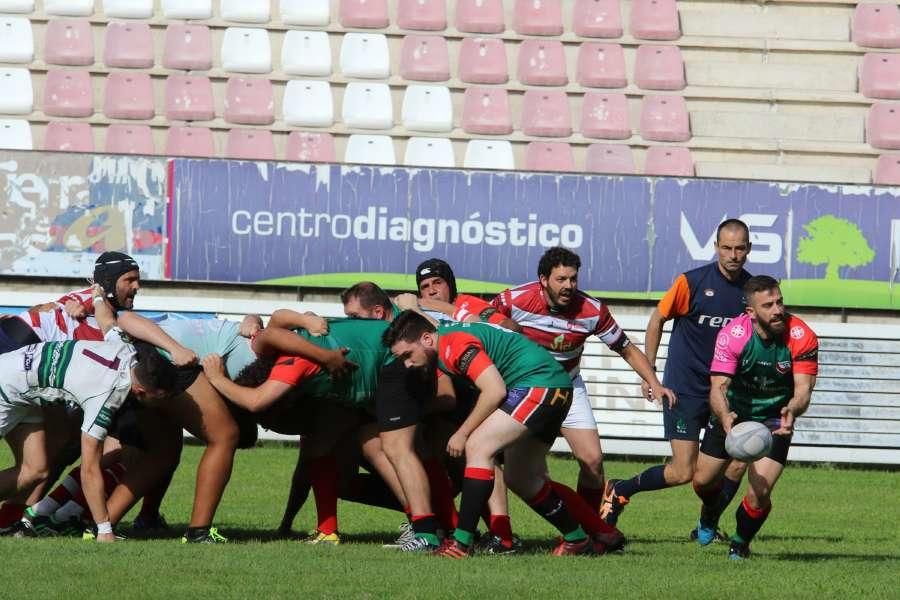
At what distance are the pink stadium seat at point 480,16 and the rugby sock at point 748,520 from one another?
1124 centimetres

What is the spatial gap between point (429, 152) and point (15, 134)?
15.9 feet

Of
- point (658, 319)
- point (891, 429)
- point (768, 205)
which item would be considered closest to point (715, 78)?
point (768, 205)

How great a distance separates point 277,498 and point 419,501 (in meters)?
3.66

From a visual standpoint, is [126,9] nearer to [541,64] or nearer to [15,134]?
[15,134]

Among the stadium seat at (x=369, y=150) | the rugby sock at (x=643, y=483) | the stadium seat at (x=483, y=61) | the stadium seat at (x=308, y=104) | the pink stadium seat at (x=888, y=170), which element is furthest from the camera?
the stadium seat at (x=483, y=61)

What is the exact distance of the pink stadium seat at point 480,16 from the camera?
64.0ft

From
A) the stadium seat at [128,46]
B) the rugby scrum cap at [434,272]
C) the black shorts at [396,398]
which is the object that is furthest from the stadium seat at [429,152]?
the black shorts at [396,398]

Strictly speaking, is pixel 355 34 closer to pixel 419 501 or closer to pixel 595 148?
pixel 595 148

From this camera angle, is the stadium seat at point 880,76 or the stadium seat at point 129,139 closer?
the stadium seat at point 129,139

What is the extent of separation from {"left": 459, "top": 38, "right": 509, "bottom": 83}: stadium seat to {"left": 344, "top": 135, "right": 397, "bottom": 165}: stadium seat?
150 cm

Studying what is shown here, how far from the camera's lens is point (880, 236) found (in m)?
16.5

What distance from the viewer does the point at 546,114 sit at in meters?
18.9

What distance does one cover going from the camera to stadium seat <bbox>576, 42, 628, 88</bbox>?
19.3 meters

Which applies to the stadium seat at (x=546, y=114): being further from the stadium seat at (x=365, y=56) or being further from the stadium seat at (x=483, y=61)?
the stadium seat at (x=365, y=56)
